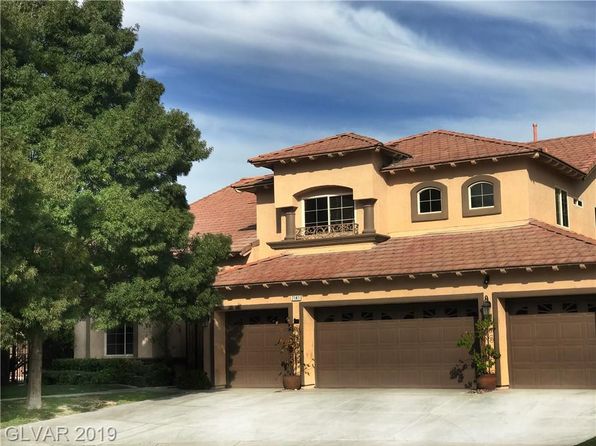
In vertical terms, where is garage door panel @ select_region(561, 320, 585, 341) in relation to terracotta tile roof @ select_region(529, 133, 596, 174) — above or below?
below

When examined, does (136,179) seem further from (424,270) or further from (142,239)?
(424,270)

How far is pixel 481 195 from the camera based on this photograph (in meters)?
24.8

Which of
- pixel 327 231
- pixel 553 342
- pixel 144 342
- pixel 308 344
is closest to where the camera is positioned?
pixel 553 342

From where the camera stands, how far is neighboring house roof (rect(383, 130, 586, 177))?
24375mm

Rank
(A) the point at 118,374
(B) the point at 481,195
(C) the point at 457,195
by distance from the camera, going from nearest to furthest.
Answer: (B) the point at 481,195
(C) the point at 457,195
(A) the point at 118,374

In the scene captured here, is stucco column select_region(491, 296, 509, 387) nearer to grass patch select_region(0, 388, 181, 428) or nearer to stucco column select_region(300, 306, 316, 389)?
stucco column select_region(300, 306, 316, 389)

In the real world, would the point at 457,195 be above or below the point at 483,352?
above

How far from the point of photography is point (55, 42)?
71.7ft

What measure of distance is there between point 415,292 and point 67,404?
10.0 meters

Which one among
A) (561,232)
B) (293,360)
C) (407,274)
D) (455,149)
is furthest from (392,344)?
(455,149)

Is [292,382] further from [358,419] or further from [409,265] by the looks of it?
[358,419]

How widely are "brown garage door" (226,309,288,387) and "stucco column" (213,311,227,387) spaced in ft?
0.46

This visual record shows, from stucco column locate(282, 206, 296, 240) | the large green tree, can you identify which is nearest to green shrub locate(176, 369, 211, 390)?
the large green tree

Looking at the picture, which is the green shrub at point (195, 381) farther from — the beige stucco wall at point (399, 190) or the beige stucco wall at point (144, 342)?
the beige stucco wall at point (399, 190)
